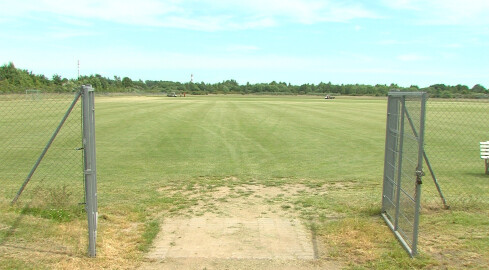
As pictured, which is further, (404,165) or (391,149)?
(391,149)

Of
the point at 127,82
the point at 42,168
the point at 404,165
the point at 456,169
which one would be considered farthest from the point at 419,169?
the point at 127,82

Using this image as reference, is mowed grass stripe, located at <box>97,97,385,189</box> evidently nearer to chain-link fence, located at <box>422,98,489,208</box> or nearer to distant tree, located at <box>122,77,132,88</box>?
chain-link fence, located at <box>422,98,489,208</box>

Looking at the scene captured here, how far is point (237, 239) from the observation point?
605 centimetres

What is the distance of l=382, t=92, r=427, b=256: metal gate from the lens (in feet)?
17.2

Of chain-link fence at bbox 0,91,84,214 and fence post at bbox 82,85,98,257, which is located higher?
fence post at bbox 82,85,98,257

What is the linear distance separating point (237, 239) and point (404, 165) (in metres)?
2.67

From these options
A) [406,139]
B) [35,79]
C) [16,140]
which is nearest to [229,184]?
[406,139]

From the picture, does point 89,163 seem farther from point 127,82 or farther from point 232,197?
point 127,82

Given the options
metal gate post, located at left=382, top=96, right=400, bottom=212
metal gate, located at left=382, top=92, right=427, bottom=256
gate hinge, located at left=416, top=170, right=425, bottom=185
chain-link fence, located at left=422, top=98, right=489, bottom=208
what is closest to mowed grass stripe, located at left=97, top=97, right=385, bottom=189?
chain-link fence, located at left=422, top=98, right=489, bottom=208

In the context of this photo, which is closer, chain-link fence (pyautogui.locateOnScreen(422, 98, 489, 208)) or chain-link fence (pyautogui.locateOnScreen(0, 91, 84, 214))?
chain-link fence (pyautogui.locateOnScreen(0, 91, 84, 214))

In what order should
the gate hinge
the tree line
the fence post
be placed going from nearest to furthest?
1. the gate hinge
2. the fence post
3. the tree line

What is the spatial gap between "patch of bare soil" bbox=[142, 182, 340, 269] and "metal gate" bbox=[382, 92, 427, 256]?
125 cm

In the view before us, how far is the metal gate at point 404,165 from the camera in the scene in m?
5.25

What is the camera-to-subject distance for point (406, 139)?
6035mm
